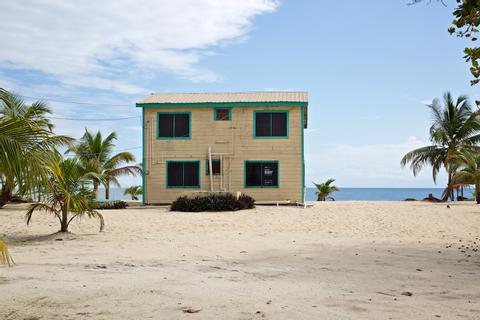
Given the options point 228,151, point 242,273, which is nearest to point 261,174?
point 228,151

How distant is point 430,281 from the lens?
6.68m

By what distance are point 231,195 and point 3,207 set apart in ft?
30.5

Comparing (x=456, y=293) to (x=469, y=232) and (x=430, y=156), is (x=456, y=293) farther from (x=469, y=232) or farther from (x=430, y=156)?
(x=430, y=156)

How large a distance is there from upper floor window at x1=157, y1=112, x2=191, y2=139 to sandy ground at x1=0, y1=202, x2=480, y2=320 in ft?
31.8

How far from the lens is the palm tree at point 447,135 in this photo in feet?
94.8

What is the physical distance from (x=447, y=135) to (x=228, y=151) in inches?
553

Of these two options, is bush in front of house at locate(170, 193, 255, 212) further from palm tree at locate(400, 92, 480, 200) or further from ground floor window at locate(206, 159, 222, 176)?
palm tree at locate(400, 92, 480, 200)

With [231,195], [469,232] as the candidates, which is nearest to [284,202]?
[231,195]

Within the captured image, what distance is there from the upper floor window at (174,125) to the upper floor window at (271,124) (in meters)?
3.23

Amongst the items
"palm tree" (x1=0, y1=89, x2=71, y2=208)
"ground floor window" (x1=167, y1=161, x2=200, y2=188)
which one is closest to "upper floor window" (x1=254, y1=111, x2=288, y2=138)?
"ground floor window" (x1=167, y1=161, x2=200, y2=188)

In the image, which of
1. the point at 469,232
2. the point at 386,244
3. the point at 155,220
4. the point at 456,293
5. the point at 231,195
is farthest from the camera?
the point at 231,195

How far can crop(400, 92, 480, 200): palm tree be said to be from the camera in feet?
94.8

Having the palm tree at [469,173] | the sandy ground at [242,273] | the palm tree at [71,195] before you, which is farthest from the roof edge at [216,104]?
the palm tree at [71,195]

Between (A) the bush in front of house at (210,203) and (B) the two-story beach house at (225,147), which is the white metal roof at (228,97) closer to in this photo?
(B) the two-story beach house at (225,147)
